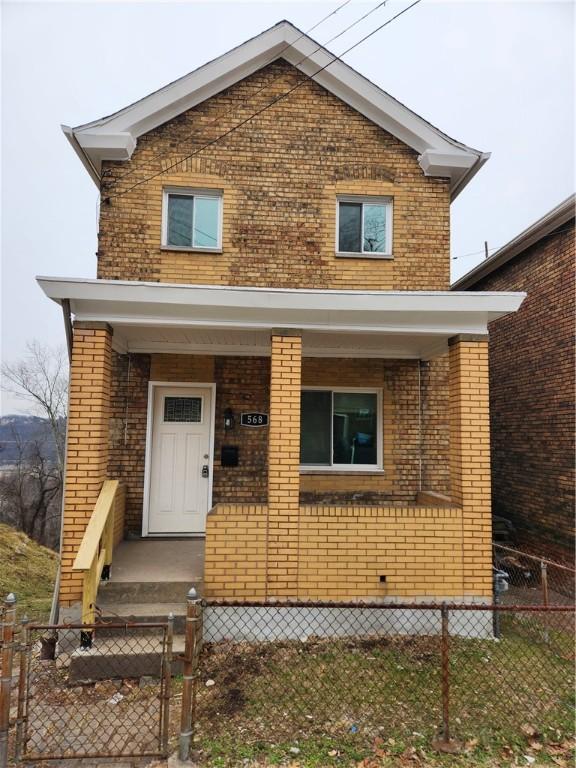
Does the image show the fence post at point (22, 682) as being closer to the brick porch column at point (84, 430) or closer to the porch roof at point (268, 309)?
the brick porch column at point (84, 430)

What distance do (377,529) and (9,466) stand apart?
33.5 metres

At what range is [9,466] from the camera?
105ft

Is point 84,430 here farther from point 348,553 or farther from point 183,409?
point 348,553

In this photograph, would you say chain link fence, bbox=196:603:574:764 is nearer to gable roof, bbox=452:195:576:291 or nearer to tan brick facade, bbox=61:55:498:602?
tan brick facade, bbox=61:55:498:602

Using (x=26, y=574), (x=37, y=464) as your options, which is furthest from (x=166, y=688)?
(x=37, y=464)

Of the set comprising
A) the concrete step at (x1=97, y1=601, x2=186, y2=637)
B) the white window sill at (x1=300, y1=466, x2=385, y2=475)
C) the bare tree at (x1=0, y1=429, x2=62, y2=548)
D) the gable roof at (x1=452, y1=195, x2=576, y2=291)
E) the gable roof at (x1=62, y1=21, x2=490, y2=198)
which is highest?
the gable roof at (x1=62, y1=21, x2=490, y2=198)

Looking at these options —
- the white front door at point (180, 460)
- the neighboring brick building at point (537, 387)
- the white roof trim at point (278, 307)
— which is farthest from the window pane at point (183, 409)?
the neighboring brick building at point (537, 387)

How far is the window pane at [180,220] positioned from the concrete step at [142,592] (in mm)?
4674

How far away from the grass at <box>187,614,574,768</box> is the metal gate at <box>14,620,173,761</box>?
1.54ft

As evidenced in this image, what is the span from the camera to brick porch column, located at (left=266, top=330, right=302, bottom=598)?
5.19m

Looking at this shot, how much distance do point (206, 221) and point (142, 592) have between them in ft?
16.9

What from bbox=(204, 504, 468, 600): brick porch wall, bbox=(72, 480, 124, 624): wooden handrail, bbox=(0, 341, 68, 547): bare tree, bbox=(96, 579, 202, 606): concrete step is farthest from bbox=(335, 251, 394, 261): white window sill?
bbox=(0, 341, 68, 547): bare tree

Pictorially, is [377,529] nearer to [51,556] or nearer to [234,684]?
[234,684]

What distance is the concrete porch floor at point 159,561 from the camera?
5.29m
